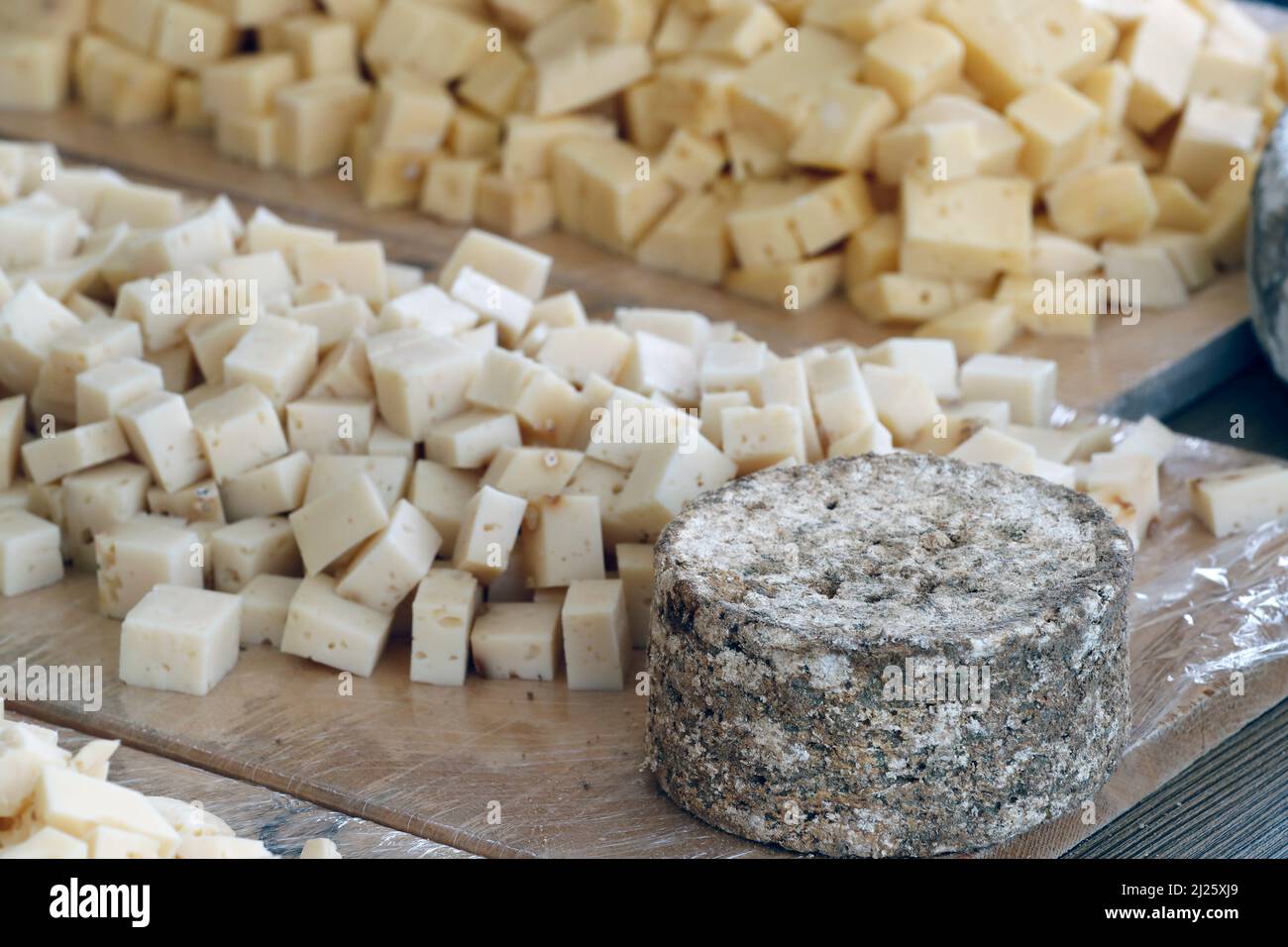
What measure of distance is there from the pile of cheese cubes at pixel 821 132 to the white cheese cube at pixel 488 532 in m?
1.34

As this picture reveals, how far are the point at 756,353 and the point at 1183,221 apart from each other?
1523 millimetres

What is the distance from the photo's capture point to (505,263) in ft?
9.80

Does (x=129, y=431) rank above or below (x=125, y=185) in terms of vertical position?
below

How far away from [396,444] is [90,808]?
95 cm

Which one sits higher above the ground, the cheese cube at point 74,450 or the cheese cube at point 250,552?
the cheese cube at point 74,450

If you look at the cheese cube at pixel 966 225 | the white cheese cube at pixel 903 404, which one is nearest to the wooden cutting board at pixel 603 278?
the cheese cube at pixel 966 225

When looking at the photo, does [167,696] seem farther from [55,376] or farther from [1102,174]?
[1102,174]

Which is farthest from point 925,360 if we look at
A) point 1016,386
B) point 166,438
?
point 166,438

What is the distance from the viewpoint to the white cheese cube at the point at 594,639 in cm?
221

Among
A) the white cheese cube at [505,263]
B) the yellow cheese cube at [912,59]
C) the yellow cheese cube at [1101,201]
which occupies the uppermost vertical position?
the yellow cheese cube at [912,59]

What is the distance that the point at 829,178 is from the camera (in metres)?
3.62

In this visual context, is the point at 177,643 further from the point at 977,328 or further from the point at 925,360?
the point at 977,328

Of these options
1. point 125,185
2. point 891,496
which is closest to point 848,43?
point 125,185

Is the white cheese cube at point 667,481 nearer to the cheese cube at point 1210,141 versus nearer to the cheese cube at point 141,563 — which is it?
the cheese cube at point 141,563
